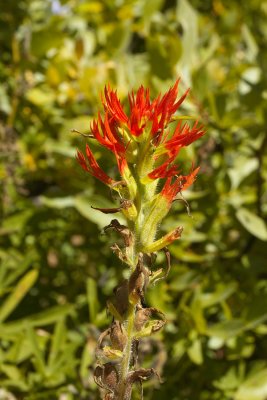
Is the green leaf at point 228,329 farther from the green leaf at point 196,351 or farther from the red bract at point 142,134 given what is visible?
the red bract at point 142,134

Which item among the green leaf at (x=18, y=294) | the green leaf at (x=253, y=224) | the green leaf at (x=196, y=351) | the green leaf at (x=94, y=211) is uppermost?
the green leaf at (x=94, y=211)

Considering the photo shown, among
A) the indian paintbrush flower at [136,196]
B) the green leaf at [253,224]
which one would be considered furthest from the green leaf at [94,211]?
the indian paintbrush flower at [136,196]

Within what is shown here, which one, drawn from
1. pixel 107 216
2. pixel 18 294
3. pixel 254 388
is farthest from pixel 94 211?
pixel 254 388

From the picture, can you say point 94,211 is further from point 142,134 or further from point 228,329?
point 142,134

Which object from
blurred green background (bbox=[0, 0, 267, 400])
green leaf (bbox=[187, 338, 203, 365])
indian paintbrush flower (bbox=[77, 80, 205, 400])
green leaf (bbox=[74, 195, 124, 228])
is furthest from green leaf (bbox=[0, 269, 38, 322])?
indian paintbrush flower (bbox=[77, 80, 205, 400])

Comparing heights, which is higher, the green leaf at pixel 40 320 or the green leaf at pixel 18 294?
the green leaf at pixel 18 294

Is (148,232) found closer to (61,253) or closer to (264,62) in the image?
(264,62)

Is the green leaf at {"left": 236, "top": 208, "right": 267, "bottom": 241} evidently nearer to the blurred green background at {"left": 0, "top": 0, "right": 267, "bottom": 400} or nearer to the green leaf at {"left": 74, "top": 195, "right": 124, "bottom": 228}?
the blurred green background at {"left": 0, "top": 0, "right": 267, "bottom": 400}

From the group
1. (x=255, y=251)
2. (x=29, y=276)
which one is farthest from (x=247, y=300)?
(x=29, y=276)
